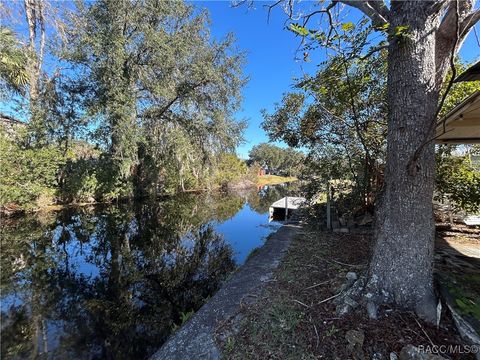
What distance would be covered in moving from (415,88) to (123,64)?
1089 centimetres

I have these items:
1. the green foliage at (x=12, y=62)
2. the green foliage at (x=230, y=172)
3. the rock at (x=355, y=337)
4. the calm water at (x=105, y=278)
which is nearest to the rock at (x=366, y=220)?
the calm water at (x=105, y=278)

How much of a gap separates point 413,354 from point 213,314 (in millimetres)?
1623

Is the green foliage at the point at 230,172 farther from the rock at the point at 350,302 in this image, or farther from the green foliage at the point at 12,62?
the rock at the point at 350,302

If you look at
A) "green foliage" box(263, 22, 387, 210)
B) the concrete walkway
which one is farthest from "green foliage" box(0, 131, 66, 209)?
the concrete walkway

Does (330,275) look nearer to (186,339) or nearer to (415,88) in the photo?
(186,339)

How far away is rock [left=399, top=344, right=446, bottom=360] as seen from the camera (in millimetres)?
1639

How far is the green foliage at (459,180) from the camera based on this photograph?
4680mm

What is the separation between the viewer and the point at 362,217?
5.62 metres

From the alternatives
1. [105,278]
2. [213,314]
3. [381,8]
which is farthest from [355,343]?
[105,278]

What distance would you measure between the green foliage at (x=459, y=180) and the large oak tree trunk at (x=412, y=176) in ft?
11.6

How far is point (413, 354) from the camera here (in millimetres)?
1675

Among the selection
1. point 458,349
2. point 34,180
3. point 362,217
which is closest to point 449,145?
point 362,217

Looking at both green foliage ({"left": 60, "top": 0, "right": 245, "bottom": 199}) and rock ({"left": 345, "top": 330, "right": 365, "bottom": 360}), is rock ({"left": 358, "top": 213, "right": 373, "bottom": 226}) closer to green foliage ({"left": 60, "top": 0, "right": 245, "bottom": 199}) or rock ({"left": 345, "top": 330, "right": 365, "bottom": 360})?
rock ({"left": 345, "top": 330, "right": 365, "bottom": 360})

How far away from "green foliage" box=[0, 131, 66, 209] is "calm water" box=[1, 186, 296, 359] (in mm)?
978
